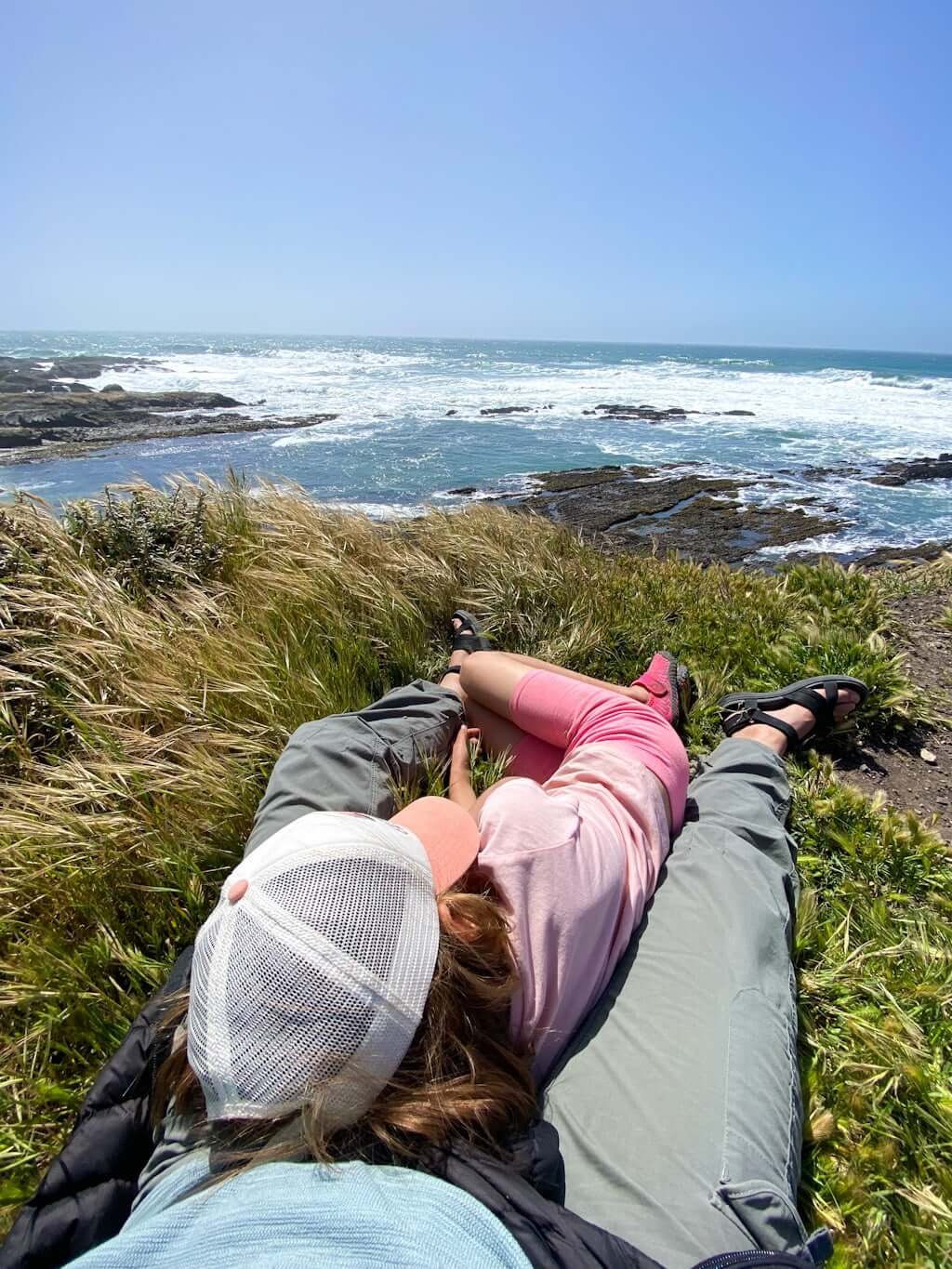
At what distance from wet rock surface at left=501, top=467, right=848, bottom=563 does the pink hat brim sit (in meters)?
9.11

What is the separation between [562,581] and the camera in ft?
16.2

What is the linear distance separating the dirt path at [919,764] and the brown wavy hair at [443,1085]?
7.66ft

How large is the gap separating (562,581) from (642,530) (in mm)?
8758

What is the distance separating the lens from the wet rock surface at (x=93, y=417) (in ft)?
72.4

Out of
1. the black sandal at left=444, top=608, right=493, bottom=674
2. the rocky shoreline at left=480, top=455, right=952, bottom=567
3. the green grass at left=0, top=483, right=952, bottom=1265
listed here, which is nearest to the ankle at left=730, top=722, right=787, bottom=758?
the green grass at left=0, top=483, right=952, bottom=1265

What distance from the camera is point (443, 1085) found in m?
1.15

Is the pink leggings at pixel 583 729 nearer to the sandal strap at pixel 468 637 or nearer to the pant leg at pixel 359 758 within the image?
the pant leg at pixel 359 758

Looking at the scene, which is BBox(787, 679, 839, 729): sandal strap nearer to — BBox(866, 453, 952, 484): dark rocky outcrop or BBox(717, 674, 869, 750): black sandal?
BBox(717, 674, 869, 750): black sandal

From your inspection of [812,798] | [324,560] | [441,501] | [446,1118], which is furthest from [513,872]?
[441,501]

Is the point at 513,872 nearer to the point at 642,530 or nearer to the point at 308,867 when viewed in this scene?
the point at 308,867

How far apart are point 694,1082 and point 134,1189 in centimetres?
120

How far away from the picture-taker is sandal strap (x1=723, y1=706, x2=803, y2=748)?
305cm

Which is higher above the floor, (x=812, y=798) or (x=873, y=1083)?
(x=812, y=798)

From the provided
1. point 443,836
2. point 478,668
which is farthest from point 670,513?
point 443,836
